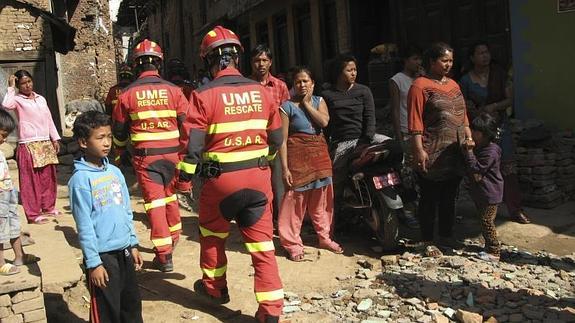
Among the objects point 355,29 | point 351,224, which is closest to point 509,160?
point 351,224

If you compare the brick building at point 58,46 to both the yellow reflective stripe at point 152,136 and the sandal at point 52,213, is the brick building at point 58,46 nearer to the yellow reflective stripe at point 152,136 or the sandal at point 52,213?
the sandal at point 52,213

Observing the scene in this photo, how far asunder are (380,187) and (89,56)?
19.1 metres

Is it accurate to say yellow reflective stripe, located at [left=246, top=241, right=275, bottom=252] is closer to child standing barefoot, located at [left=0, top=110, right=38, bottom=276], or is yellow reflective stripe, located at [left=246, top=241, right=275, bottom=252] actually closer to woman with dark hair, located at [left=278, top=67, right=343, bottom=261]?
woman with dark hair, located at [left=278, top=67, right=343, bottom=261]

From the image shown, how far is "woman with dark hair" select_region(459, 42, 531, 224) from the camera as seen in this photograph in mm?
5176

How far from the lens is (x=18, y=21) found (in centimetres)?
1276

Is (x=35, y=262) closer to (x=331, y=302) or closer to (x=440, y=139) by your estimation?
(x=331, y=302)

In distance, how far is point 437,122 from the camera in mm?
4504

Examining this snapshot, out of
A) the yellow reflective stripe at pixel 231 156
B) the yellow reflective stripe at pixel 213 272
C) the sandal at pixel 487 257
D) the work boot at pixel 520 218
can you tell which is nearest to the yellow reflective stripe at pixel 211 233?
the yellow reflective stripe at pixel 213 272

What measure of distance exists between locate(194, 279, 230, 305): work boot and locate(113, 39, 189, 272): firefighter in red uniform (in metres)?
0.80

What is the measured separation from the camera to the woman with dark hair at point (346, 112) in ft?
16.3

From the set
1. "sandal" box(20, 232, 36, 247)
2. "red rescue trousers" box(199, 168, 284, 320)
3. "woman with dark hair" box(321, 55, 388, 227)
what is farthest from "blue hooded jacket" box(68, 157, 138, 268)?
"woman with dark hair" box(321, 55, 388, 227)

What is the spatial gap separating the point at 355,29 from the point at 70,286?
8.11m

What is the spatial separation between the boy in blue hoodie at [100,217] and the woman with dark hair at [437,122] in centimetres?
249

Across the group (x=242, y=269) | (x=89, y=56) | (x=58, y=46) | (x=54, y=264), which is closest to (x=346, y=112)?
(x=242, y=269)
